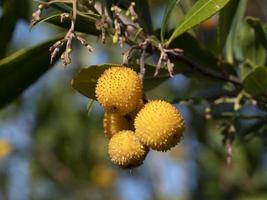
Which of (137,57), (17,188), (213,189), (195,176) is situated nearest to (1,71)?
(137,57)

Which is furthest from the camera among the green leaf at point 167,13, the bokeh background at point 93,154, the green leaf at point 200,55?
the bokeh background at point 93,154

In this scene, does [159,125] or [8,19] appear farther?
[8,19]

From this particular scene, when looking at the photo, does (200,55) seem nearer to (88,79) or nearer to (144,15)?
(144,15)

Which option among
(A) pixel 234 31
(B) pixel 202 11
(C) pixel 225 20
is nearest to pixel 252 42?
(A) pixel 234 31

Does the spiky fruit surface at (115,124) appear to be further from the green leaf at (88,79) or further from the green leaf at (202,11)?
the green leaf at (202,11)

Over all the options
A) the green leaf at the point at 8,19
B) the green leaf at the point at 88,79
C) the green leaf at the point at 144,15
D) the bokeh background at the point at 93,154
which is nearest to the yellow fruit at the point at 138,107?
the green leaf at the point at 88,79

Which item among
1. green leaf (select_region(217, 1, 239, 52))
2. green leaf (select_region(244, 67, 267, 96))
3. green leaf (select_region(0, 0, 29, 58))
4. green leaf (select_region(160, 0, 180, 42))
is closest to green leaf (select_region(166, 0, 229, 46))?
green leaf (select_region(160, 0, 180, 42))

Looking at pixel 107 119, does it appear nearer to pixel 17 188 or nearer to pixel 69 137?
pixel 69 137
